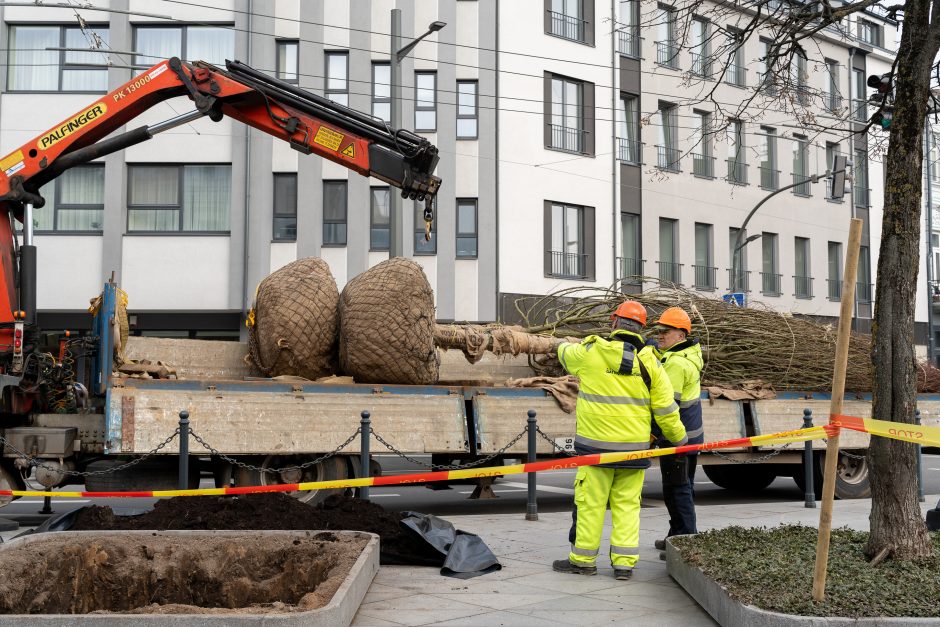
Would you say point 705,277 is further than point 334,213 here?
Yes

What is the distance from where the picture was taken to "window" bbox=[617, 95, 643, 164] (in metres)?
29.9

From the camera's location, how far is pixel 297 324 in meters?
10.8

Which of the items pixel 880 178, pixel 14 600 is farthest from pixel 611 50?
pixel 14 600

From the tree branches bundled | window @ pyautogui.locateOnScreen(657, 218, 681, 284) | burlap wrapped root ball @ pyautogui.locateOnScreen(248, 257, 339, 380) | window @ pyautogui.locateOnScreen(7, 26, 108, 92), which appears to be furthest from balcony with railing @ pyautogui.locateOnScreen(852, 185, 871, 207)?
burlap wrapped root ball @ pyautogui.locateOnScreen(248, 257, 339, 380)

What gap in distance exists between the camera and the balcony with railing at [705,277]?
106 feet

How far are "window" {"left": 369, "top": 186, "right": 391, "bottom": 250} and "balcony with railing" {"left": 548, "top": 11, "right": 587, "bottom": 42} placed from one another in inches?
257

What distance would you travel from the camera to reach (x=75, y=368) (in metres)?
10.6

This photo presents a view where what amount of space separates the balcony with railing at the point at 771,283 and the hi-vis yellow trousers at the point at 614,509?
2866cm

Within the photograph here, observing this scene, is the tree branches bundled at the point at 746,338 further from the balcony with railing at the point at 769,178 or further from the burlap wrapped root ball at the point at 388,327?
the balcony with railing at the point at 769,178

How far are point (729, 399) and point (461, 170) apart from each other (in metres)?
14.8

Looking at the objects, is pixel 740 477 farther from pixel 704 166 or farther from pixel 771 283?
pixel 771 283

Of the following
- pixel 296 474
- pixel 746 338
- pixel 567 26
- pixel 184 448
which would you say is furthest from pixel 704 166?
pixel 184 448

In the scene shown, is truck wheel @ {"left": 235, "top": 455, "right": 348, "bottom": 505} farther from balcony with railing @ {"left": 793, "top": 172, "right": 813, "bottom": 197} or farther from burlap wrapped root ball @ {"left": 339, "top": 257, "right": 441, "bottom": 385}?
balcony with railing @ {"left": 793, "top": 172, "right": 813, "bottom": 197}

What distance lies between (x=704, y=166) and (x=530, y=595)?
89.7 feet
